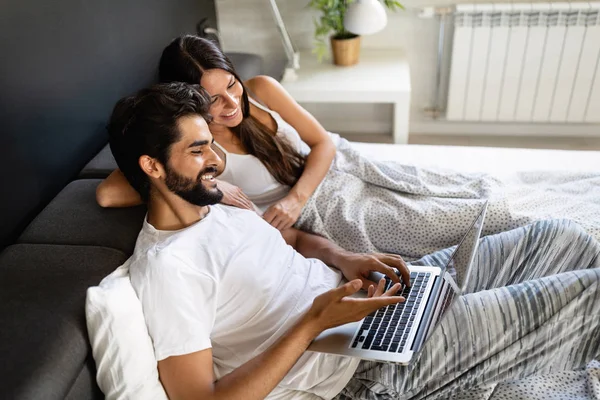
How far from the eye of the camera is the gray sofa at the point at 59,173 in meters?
1.05

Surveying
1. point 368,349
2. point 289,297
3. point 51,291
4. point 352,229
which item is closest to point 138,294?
point 51,291

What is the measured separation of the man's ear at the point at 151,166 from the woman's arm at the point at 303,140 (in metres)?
0.46

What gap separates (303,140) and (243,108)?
27cm

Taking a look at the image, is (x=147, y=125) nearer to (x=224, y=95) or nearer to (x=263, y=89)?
(x=224, y=95)

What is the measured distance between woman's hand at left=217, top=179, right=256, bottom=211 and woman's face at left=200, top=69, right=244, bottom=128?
175 mm

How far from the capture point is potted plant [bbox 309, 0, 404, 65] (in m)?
2.58

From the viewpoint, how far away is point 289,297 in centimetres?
133

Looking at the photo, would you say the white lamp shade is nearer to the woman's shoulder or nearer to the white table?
the white table

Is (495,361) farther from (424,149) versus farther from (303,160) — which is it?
(424,149)

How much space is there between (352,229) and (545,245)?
1.65 ft

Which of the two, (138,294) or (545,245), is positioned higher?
(138,294)

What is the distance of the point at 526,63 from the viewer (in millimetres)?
2713

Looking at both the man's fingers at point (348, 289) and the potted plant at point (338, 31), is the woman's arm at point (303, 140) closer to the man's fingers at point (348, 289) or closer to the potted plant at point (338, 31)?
the man's fingers at point (348, 289)

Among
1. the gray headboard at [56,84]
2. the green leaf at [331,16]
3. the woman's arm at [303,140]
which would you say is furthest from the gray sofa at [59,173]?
the green leaf at [331,16]
